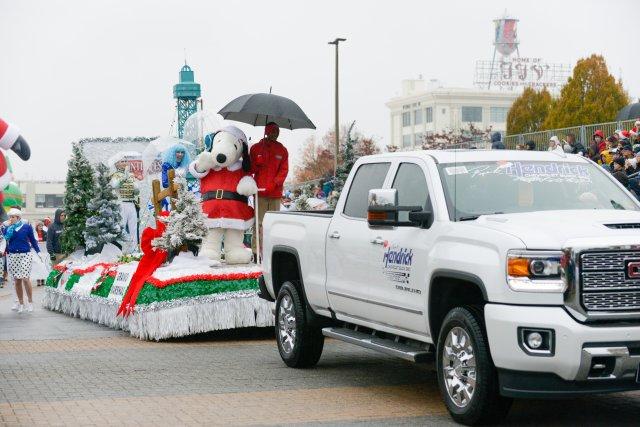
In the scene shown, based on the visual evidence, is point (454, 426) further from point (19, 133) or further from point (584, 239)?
point (19, 133)

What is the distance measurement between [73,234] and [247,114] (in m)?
5.71

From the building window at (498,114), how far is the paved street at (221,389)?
116909 millimetres

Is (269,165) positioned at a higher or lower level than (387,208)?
higher

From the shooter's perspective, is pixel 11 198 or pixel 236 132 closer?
pixel 236 132


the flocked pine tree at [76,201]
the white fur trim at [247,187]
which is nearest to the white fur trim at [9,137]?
the white fur trim at [247,187]

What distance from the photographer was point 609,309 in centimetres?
722

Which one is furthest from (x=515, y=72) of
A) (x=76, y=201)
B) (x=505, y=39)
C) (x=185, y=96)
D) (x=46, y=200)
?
(x=76, y=201)

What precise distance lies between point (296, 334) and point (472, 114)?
4688 inches

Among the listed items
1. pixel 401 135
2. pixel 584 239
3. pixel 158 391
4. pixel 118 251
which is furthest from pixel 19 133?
pixel 401 135

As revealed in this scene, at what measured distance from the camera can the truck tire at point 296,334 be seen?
1095 cm

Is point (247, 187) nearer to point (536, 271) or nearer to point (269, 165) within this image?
point (269, 165)

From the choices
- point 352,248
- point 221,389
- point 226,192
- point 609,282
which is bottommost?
point 221,389

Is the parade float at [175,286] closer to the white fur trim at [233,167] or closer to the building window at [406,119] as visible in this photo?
the white fur trim at [233,167]

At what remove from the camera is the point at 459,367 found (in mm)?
7879
